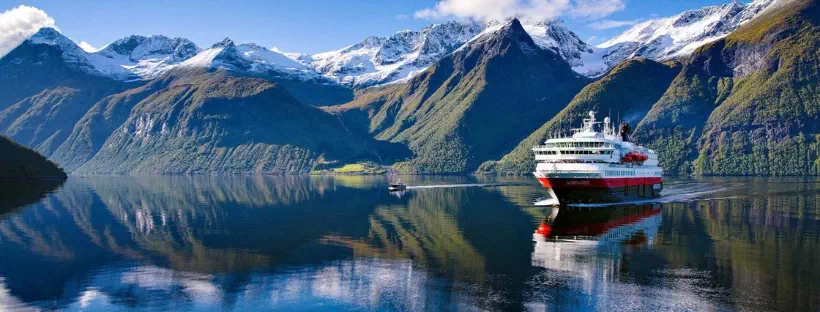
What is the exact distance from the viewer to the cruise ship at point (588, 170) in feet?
457

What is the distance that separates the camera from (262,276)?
7081cm

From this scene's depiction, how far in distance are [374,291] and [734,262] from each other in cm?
4134

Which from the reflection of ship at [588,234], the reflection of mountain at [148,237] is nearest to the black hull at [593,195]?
the reflection of ship at [588,234]

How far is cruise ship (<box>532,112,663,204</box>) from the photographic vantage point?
457ft

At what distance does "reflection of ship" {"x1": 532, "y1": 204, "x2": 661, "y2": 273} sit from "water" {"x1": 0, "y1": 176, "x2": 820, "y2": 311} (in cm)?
30

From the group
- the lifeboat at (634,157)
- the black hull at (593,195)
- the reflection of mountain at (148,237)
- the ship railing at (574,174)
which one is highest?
the lifeboat at (634,157)

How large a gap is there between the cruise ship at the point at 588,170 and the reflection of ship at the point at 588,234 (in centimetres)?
520

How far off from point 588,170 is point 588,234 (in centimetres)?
4270

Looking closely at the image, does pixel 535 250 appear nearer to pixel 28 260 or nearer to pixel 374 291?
pixel 374 291

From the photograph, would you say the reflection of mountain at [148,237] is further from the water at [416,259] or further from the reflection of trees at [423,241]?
the reflection of trees at [423,241]

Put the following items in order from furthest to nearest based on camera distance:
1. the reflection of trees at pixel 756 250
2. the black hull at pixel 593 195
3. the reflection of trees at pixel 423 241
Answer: the black hull at pixel 593 195 → the reflection of trees at pixel 423 241 → the reflection of trees at pixel 756 250

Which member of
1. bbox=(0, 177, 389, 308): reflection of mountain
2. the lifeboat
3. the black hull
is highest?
the lifeboat

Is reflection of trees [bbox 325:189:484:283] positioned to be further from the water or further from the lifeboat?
the lifeboat

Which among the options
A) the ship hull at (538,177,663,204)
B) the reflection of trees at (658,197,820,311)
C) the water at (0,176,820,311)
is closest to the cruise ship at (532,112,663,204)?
the ship hull at (538,177,663,204)
